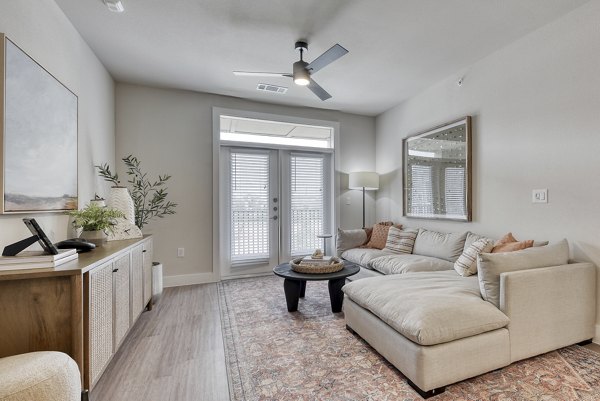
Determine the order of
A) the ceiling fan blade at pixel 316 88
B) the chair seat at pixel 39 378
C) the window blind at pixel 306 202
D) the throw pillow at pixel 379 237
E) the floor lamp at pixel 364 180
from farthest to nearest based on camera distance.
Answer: the window blind at pixel 306 202
the floor lamp at pixel 364 180
the throw pillow at pixel 379 237
the ceiling fan blade at pixel 316 88
the chair seat at pixel 39 378

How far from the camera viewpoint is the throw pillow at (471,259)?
2.51 metres

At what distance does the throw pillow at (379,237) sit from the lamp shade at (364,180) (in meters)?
0.70

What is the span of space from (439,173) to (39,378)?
4000mm

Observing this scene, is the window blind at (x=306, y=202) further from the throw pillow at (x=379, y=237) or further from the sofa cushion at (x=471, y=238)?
the sofa cushion at (x=471, y=238)

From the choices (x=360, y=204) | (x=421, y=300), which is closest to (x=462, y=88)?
(x=360, y=204)

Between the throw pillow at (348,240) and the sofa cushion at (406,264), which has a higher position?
the throw pillow at (348,240)

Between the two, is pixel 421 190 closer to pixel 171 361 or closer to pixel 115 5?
pixel 171 361

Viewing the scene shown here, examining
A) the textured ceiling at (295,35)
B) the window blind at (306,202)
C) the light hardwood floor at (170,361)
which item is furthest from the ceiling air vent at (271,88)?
the light hardwood floor at (170,361)

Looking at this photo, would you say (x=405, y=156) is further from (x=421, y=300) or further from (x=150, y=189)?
(x=150, y=189)

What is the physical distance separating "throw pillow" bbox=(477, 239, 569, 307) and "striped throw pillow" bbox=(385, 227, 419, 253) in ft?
5.38

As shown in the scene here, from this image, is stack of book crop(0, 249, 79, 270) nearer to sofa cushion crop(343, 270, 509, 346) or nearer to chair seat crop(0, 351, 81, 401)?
chair seat crop(0, 351, 81, 401)

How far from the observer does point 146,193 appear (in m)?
Answer: 3.70

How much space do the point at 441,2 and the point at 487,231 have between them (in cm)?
231

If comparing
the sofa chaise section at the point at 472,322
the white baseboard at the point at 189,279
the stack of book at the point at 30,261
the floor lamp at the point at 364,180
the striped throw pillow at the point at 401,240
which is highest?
the floor lamp at the point at 364,180
